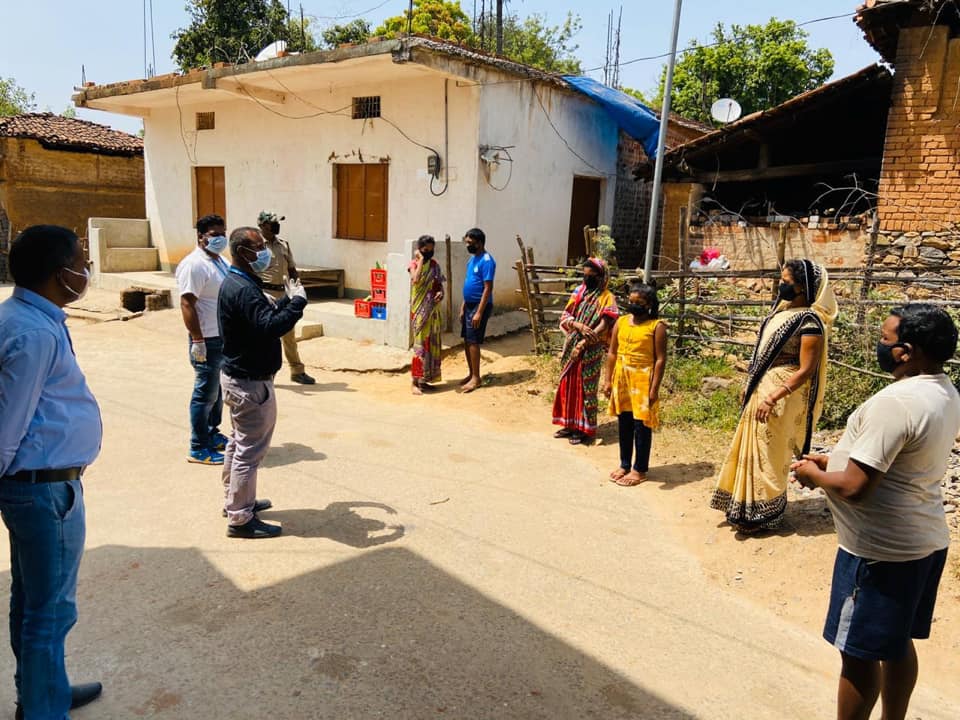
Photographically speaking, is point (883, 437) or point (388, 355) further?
point (388, 355)

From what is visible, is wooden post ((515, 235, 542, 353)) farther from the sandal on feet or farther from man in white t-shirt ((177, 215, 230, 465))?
man in white t-shirt ((177, 215, 230, 465))

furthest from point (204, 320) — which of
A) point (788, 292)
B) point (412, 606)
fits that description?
point (788, 292)

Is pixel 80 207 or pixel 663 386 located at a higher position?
pixel 80 207

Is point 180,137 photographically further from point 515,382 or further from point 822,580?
point 822,580

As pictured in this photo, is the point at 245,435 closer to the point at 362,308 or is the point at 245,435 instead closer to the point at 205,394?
the point at 205,394

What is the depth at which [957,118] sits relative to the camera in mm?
7887

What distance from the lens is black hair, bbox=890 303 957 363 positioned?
87.6 inches

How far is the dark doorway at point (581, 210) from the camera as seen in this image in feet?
38.4

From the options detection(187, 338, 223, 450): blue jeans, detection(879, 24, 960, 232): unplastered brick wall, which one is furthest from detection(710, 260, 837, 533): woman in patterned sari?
detection(879, 24, 960, 232): unplastered brick wall

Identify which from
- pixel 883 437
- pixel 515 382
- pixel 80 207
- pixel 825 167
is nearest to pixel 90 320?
pixel 80 207

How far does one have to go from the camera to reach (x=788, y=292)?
12.8 feet

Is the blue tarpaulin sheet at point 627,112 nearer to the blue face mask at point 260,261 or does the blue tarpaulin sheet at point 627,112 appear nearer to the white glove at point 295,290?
the white glove at point 295,290

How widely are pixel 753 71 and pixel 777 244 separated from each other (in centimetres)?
1755

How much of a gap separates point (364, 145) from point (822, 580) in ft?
30.5
